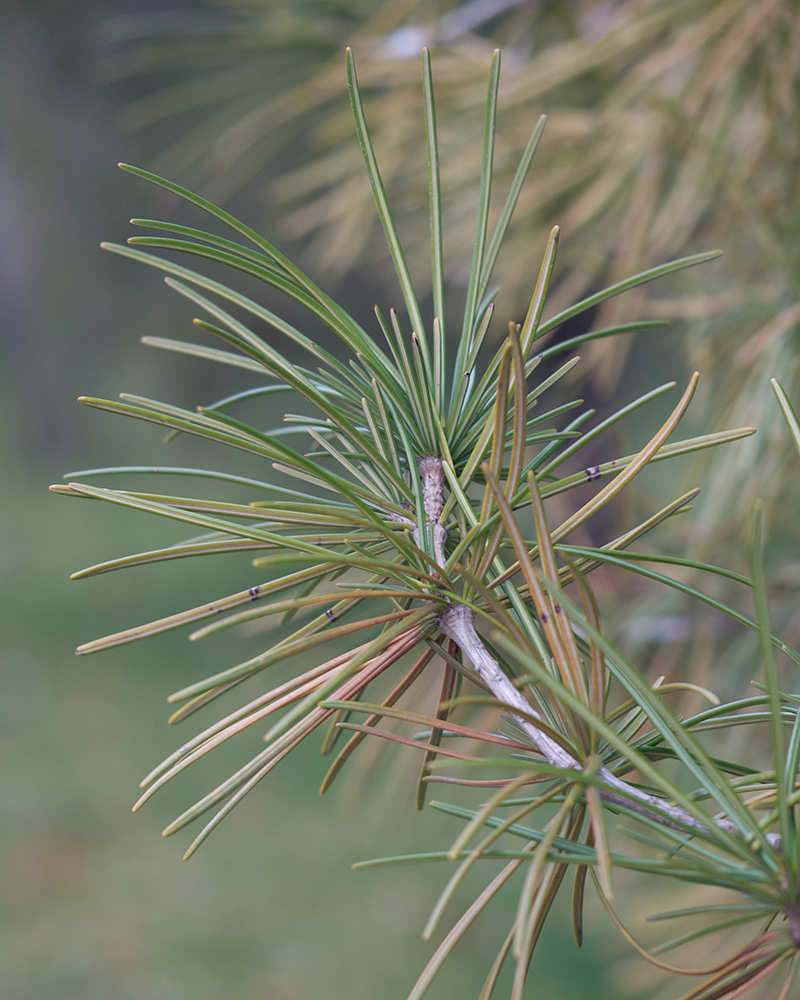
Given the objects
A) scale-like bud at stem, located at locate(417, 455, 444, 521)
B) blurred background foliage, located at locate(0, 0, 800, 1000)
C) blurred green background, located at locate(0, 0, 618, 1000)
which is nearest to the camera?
Answer: scale-like bud at stem, located at locate(417, 455, 444, 521)

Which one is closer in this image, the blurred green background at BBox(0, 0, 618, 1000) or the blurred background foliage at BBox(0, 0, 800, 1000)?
the blurred background foliage at BBox(0, 0, 800, 1000)

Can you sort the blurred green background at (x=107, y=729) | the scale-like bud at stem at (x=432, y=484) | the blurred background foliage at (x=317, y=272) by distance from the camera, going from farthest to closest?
1. the blurred green background at (x=107, y=729)
2. the blurred background foliage at (x=317, y=272)
3. the scale-like bud at stem at (x=432, y=484)

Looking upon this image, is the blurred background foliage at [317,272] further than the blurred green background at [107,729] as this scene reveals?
No

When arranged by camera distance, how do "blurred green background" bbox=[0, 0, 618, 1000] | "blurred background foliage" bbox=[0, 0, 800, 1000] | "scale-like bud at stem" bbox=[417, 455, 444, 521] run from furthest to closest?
"blurred green background" bbox=[0, 0, 618, 1000], "blurred background foliage" bbox=[0, 0, 800, 1000], "scale-like bud at stem" bbox=[417, 455, 444, 521]

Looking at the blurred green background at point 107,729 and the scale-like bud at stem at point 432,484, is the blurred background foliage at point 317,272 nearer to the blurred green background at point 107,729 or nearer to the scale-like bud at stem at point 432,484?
the blurred green background at point 107,729

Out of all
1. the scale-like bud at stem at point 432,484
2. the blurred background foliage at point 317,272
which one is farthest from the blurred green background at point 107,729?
the scale-like bud at stem at point 432,484

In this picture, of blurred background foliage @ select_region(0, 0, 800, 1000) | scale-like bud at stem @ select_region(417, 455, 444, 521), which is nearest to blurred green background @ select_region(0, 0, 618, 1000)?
blurred background foliage @ select_region(0, 0, 800, 1000)

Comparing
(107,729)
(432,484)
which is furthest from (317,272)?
(432,484)

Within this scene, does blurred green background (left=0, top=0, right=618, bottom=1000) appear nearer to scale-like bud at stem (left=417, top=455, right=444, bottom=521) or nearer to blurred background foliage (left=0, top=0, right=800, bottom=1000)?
blurred background foliage (left=0, top=0, right=800, bottom=1000)

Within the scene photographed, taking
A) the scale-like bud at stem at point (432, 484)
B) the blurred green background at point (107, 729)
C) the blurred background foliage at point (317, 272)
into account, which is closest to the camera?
the scale-like bud at stem at point (432, 484)
